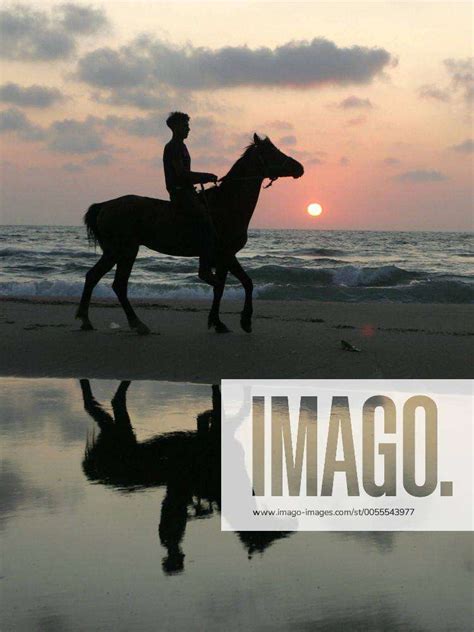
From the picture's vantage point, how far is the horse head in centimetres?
1157

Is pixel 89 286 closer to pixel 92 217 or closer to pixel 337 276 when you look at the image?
pixel 92 217

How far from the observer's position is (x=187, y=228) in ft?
37.8

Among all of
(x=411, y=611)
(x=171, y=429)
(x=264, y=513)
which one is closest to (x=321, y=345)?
(x=171, y=429)

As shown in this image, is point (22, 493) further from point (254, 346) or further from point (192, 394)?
point (254, 346)

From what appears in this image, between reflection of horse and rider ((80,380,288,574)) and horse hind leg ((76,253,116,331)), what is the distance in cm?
461

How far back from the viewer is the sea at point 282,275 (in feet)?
80.7

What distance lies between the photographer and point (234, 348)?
407 inches

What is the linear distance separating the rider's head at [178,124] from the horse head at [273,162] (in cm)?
94

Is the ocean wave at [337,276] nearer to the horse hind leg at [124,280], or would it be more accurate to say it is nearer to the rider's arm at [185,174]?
the horse hind leg at [124,280]

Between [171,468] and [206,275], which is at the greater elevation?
[206,275]

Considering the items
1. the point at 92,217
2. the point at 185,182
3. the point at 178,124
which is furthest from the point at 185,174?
the point at 92,217

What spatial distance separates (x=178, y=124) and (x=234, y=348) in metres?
3.01

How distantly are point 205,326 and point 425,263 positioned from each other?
3214 cm

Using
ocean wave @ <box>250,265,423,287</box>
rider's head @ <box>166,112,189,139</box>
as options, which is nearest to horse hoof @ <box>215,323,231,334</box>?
rider's head @ <box>166,112,189,139</box>
